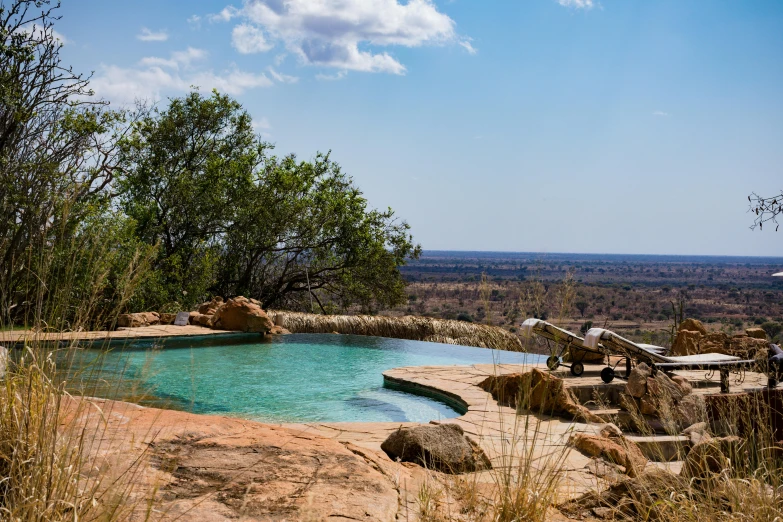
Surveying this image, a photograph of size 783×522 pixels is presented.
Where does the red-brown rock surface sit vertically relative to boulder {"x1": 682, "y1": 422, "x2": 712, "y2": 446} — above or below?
above

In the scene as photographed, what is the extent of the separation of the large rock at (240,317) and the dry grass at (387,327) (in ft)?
2.71

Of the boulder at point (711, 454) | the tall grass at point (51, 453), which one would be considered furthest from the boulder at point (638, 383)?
the tall grass at point (51, 453)

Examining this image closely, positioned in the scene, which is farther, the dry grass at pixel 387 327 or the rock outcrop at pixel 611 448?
the dry grass at pixel 387 327

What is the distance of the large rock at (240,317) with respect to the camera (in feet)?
37.4

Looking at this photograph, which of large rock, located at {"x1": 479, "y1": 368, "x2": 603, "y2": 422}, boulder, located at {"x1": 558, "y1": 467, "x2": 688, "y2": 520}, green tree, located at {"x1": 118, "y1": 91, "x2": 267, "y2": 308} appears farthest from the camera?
green tree, located at {"x1": 118, "y1": 91, "x2": 267, "y2": 308}

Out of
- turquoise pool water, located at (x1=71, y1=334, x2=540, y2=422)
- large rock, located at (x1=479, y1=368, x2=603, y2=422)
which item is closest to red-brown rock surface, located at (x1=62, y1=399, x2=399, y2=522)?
turquoise pool water, located at (x1=71, y1=334, x2=540, y2=422)

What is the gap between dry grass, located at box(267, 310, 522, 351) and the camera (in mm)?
12328

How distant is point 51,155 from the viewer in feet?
34.4

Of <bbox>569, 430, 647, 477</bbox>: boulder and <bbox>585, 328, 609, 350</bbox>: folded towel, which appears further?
<bbox>585, 328, 609, 350</bbox>: folded towel

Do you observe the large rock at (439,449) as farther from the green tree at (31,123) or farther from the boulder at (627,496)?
the green tree at (31,123)

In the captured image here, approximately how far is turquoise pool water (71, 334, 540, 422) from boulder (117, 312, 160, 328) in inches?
42.1

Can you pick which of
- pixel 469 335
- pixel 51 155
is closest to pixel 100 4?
pixel 51 155

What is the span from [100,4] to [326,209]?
5963 mm

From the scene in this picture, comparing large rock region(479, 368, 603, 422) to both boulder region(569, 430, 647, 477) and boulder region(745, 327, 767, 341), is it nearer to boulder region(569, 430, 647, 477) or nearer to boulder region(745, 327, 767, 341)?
boulder region(569, 430, 647, 477)
